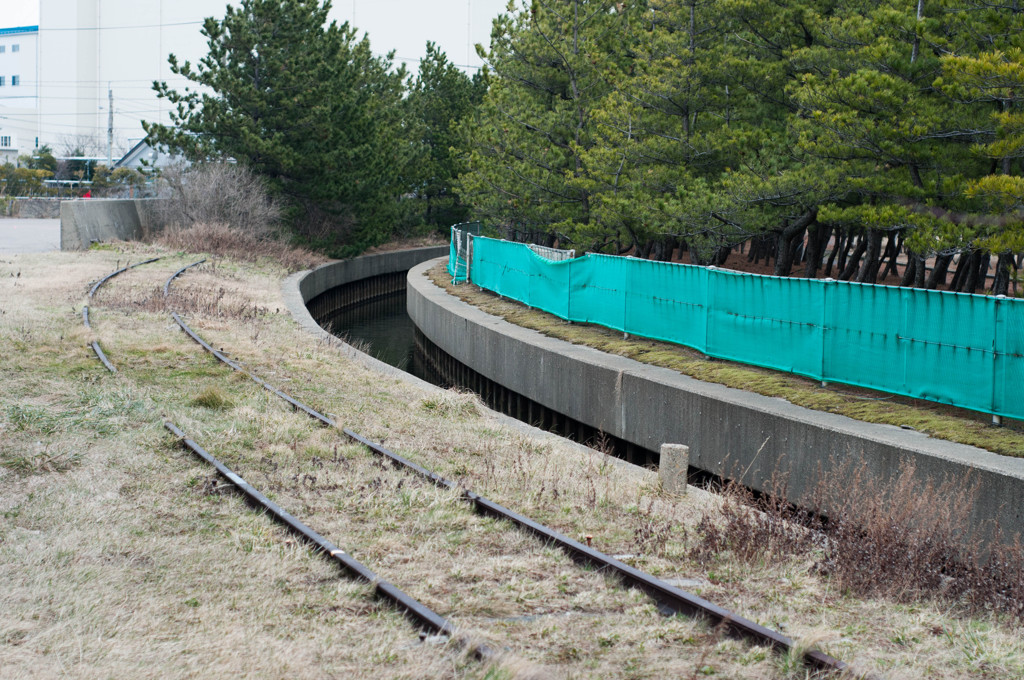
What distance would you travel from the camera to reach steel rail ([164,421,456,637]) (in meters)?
6.43

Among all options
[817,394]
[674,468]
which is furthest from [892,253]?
[674,468]

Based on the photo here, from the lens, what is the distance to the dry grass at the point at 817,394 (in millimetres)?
12000

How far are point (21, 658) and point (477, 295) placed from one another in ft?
79.9

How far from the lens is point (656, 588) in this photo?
7164 mm

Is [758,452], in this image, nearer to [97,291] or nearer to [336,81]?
[97,291]

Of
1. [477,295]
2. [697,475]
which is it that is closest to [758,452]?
[697,475]

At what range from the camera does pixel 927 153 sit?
64.2 ft

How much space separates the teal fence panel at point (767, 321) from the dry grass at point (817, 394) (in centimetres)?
25

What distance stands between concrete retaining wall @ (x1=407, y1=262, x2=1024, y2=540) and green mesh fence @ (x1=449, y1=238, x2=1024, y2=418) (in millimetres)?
1070

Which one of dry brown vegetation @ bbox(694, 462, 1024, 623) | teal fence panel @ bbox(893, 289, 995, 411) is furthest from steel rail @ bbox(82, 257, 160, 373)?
teal fence panel @ bbox(893, 289, 995, 411)

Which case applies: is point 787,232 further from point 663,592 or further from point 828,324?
point 663,592

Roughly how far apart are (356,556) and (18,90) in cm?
11147

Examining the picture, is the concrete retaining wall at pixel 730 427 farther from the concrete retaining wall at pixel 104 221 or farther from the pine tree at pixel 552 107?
the concrete retaining wall at pixel 104 221

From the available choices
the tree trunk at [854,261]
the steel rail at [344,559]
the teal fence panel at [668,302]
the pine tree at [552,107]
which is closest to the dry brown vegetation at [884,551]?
the steel rail at [344,559]
